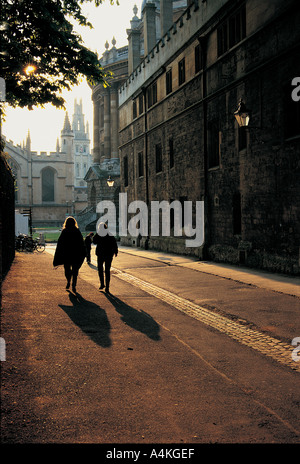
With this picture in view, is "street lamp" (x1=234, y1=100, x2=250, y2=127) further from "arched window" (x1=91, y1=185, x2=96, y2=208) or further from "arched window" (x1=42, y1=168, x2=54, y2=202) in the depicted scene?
"arched window" (x1=42, y1=168, x2=54, y2=202)

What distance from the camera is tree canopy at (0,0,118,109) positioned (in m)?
10.1

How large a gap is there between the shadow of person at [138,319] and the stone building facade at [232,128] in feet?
18.9

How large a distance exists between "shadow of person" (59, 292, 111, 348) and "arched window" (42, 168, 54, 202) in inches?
2800

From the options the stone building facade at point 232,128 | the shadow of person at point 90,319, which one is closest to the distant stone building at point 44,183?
the stone building facade at point 232,128

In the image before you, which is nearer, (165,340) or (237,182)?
(165,340)

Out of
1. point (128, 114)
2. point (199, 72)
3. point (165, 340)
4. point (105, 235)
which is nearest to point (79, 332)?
point (165, 340)

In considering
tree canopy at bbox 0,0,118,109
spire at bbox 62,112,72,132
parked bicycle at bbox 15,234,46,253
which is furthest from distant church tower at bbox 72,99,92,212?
tree canopy at bbox 0,0,118,109

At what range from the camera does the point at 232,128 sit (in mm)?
15336

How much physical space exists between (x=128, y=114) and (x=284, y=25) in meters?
18.1

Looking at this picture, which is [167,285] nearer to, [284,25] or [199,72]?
[284,25]

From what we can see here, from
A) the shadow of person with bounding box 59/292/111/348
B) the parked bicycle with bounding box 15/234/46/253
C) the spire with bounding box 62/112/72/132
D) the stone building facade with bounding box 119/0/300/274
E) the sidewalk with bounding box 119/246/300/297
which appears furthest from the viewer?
the spire with bounding box 62/112/72/132

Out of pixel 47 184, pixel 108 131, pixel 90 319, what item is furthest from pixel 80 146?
pixel 90 319

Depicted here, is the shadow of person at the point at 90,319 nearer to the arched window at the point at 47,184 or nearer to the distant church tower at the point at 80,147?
the arched window at the point at 47,184

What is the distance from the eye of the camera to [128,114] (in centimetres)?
2927
